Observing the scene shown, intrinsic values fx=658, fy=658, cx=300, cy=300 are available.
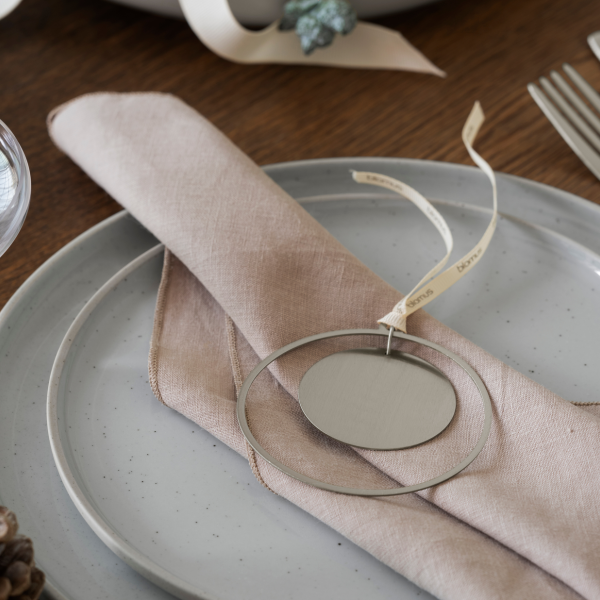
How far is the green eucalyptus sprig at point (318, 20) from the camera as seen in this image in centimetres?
62

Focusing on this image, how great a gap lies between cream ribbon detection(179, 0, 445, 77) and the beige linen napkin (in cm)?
15

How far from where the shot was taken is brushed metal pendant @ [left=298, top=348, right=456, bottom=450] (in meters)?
0.35

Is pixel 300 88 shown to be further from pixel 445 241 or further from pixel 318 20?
pixel 445 241

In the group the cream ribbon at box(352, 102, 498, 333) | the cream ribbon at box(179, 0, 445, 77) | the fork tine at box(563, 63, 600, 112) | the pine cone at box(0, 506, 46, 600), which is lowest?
the fork tine at box(563, 63, 600, 112)

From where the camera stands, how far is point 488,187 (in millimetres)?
530

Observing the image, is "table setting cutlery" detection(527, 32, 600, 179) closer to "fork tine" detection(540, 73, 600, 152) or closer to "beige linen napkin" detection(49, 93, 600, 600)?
"fork tine" detection(540, 73, 600, 152)

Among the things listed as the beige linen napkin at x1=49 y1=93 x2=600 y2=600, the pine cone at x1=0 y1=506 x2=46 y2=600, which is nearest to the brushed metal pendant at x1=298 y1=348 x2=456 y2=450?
the beige linen napkin at x1=49 y1=93 x2=600 y2=600

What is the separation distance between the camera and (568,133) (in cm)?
57

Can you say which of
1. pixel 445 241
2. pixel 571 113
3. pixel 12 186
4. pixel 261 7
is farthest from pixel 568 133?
pixel 12 186

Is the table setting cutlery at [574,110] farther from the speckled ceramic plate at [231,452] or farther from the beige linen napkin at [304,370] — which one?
the beige linen napkin at [304,370]

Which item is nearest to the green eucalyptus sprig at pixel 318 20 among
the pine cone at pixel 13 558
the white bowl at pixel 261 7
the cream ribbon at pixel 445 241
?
the white bowl at pixel 261 7

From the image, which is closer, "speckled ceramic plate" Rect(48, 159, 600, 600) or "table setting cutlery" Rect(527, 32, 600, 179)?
"speckled ceramic plate" Rect(48, 159, 600, 600)

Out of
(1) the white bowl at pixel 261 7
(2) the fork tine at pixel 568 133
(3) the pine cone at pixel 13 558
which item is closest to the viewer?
(3) the pine cone at pixel 13 558

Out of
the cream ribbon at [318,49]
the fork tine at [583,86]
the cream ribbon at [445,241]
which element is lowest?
the fork tine at [583,86]
